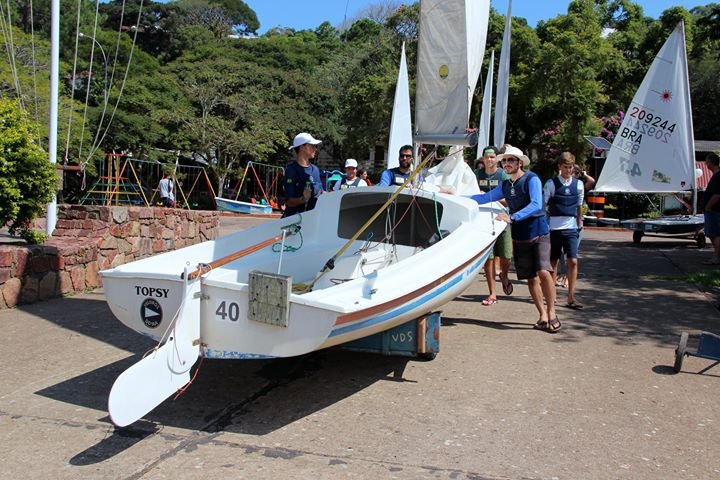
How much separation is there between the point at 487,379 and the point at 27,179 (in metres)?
5.26

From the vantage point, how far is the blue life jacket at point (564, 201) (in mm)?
7488

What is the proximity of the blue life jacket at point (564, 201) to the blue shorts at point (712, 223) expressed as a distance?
424 cm

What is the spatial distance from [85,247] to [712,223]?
29.3ft

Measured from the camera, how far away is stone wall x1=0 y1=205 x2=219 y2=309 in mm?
7352

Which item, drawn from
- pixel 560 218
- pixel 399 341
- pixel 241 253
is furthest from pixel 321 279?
pixel 560 218

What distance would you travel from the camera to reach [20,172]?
7.41 metres

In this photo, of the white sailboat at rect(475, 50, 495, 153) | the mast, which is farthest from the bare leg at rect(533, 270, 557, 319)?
the white sailboat at rect(475, 50, 495, 153)

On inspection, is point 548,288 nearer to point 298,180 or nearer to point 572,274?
point 572,274

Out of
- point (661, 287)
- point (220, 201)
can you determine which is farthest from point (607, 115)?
point (661, 287)

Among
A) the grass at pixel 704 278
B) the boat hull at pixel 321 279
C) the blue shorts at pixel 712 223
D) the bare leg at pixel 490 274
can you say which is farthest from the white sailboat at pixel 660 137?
the boat hull at pixel 321 279

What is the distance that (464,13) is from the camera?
6.64 metres

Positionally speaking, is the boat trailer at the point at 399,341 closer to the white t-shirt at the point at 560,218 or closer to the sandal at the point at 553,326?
the sandal at the point at 553,326

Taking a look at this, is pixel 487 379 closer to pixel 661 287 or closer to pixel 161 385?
pixel 161 385

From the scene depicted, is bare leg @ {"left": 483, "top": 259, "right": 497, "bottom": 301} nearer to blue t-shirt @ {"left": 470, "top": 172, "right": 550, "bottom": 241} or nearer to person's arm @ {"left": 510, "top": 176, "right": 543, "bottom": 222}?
blue t-shirt @ {"left": 470, "top": 172, "right": 550, "bottom": 241}
